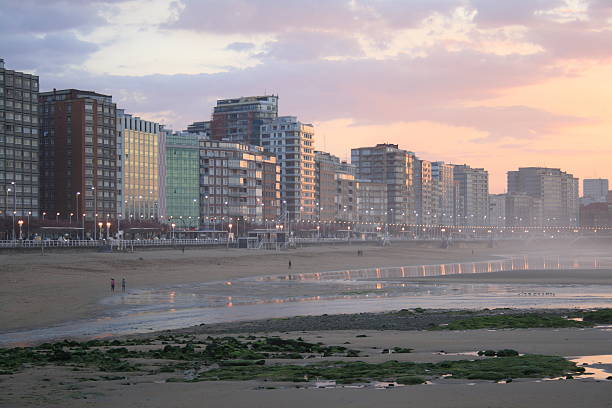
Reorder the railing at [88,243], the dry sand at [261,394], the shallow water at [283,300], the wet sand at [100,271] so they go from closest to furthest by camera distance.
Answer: the dry sand at [261,394], the shallow water at [283,300], the wet sand at [100,271], the railing at [88,243]

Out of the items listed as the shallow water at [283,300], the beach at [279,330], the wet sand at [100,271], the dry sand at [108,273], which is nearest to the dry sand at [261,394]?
the beach at [279,330]

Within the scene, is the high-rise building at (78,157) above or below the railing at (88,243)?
above

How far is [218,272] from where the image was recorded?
324 feet

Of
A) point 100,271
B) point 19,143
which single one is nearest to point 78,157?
point 19,143

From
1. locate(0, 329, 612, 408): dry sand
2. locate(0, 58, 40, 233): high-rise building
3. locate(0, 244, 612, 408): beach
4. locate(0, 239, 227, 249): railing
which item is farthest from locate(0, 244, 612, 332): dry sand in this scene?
locate(0, 58, 40, 233): high-rise building

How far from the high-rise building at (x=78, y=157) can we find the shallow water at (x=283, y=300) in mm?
98396

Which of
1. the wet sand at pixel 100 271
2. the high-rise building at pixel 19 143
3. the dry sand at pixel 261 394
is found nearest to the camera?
the dry sand at pixel 261 394

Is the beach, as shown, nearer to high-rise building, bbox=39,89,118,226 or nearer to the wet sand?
the wet sand

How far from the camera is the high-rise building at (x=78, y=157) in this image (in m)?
178

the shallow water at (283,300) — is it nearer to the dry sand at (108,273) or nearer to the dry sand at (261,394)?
the dry sand at (108,273)

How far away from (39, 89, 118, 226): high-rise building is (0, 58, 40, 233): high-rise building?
878cm

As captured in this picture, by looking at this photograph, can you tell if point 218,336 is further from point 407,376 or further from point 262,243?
point 262,243

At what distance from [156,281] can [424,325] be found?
43715mm

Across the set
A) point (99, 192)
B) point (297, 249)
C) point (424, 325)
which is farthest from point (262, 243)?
point (424, 325)
